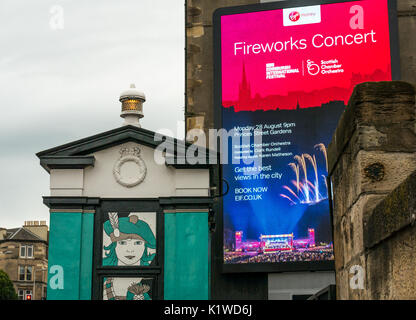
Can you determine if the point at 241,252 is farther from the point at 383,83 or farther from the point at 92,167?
the point at 383,83

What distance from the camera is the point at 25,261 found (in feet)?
251

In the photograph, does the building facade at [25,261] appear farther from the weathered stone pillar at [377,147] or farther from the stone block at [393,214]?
the stone block at [393,214]

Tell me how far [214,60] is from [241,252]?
561 cm

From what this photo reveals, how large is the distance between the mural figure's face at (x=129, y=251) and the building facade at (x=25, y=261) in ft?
208

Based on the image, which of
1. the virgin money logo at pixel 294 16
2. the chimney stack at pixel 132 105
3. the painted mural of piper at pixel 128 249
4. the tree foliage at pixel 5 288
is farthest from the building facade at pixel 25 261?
the painted mural of piper at pixel 128 249

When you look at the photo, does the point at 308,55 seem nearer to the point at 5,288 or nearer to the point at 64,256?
the point at 64,256

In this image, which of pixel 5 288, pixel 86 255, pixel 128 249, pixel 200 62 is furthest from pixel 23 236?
pixel 128 249

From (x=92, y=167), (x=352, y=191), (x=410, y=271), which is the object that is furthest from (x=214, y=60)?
(x=410, y=271)

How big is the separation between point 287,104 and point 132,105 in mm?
4382

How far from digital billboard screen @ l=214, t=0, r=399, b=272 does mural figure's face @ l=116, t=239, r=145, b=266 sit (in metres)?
4.46

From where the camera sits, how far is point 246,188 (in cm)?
1922

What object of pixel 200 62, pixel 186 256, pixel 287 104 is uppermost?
pixel 200 62

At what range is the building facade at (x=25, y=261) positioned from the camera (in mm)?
76062

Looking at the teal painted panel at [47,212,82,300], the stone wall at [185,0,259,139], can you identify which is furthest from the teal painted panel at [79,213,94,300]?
the stone wall at [185,0,259,139]
